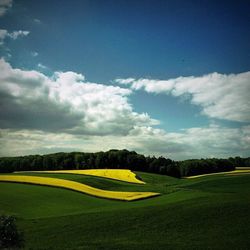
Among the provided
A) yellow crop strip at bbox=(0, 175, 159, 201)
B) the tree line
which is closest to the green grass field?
yellow crop strip at bbox=(0, 175, 159, 201)

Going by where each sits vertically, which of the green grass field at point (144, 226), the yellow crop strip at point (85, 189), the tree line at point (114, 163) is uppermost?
the tree line at point (114, 163)

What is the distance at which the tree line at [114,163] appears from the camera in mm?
118438

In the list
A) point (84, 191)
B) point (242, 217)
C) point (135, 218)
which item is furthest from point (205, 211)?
point (84, 191)

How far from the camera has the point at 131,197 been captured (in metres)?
46.7

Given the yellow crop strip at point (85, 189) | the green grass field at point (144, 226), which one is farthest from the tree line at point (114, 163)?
the green grass field at point (144, 226)

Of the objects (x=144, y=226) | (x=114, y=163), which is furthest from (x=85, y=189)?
(x=114, y=163)

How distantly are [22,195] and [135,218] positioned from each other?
23.7 m

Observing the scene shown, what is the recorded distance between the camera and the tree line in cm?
11844

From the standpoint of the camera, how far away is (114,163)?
398ft

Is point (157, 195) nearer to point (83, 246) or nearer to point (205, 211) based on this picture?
point (205, 211)

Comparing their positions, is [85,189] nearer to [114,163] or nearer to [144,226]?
[144,226]

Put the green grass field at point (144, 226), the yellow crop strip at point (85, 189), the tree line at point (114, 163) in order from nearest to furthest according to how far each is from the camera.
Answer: the green grass field at point (144, 226) < the yellow crop strip at point (85, 189) < the tree line at point (114, 163)

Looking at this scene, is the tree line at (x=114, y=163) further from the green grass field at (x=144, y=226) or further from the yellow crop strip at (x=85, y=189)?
the green grass field at (x=144, y=226)

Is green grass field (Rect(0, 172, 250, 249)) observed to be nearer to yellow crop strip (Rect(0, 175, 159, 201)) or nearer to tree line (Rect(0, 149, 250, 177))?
yellow crop strip (Rect(0, 175, 159, 201))
